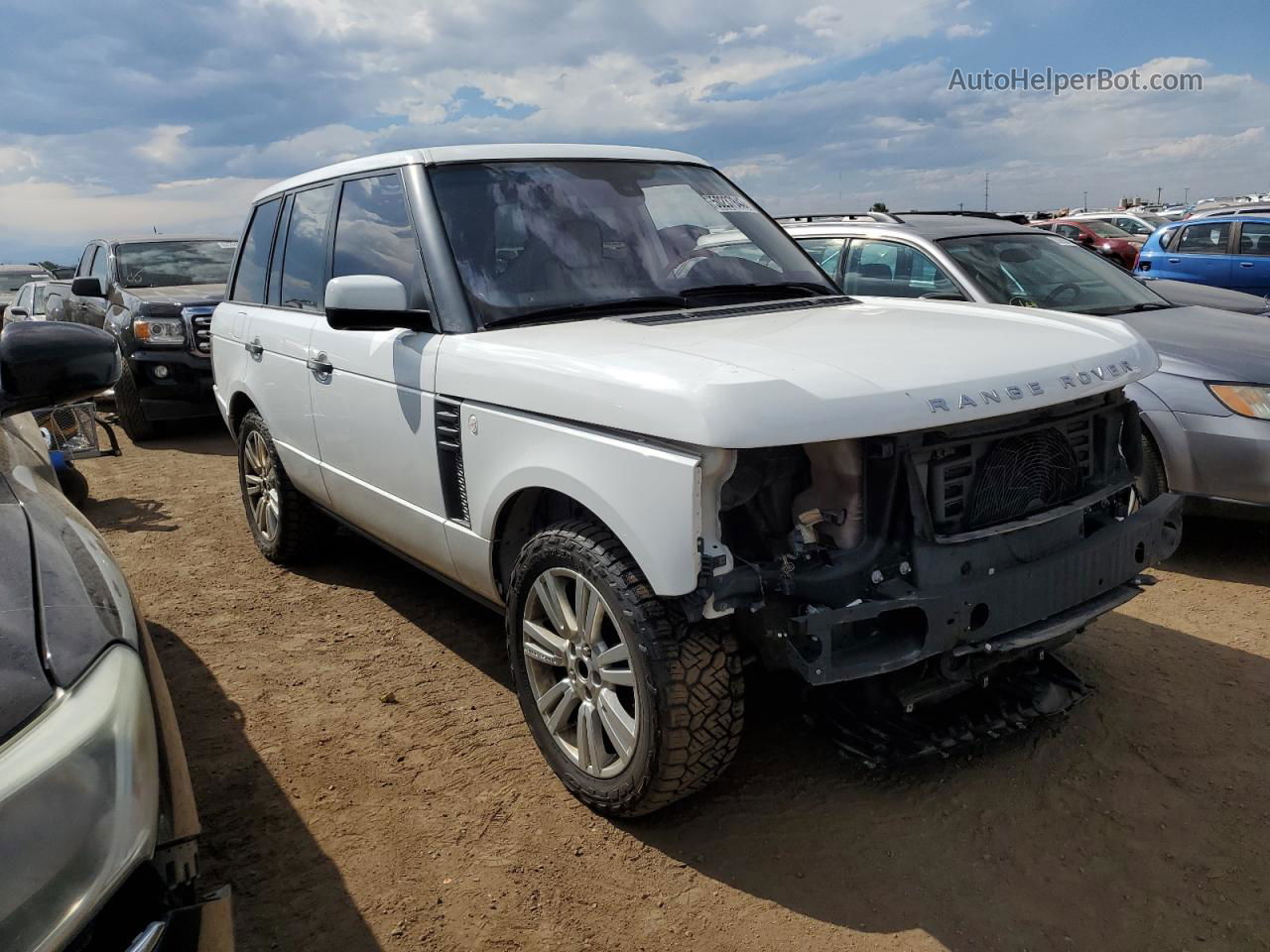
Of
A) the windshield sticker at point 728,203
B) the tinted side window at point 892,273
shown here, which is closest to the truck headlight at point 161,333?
→ the tinted side window at point 892,273

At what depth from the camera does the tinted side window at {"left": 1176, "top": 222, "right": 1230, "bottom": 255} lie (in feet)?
37.3

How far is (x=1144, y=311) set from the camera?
5609mm

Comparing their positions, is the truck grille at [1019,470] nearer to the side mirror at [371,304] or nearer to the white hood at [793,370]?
the white hood at [793,370]

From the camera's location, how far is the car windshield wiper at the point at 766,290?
11.4 ft

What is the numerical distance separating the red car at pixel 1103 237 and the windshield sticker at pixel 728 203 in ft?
45.0

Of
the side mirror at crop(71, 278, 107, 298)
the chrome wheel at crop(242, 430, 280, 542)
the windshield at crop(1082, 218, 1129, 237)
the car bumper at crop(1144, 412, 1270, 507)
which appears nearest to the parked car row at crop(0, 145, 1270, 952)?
the chrome wheel at crop(242, 430, 280, 542)

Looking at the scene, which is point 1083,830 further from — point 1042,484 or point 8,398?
point 8,398

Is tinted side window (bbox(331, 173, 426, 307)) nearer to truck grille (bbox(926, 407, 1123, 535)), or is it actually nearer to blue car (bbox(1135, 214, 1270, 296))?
truck grille (bbox(926, 407, 1123, 535))

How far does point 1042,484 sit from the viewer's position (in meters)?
2.79

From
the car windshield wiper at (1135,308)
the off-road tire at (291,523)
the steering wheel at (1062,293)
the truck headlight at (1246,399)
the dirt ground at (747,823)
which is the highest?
the steering wheel at (1062,293)

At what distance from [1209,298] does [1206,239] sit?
565 cm

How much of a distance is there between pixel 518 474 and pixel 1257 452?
3.63 m

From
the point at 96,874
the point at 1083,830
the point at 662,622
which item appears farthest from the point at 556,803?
the point at 96,874

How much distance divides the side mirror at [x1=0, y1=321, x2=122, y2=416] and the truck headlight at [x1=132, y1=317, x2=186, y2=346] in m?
7.40
